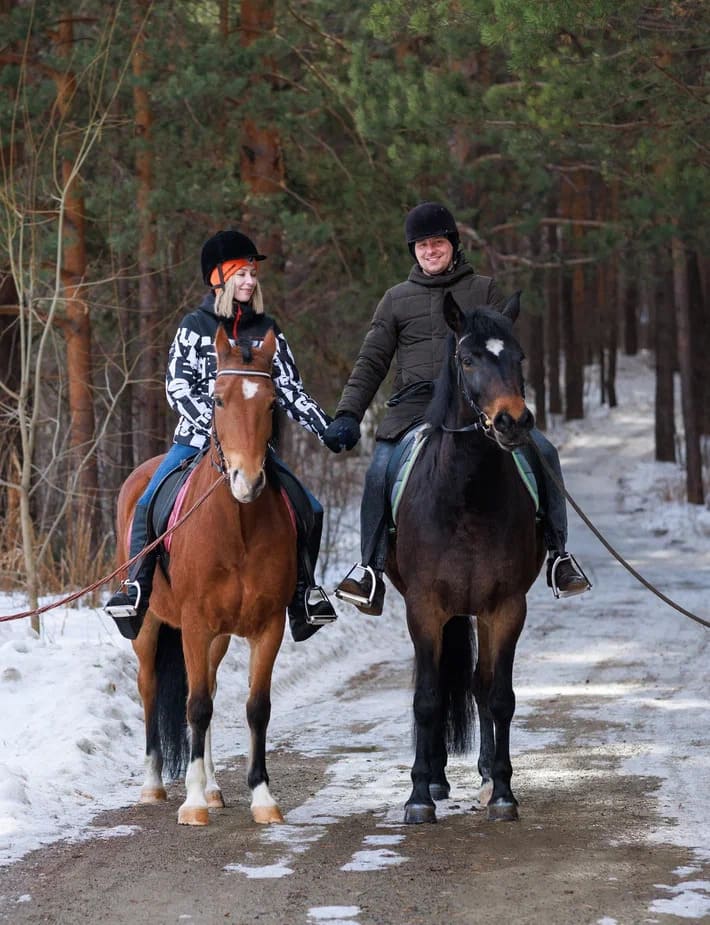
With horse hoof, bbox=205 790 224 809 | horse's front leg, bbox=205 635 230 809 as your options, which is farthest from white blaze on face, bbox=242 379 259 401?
horse hoof, bbox=205 790 224 809

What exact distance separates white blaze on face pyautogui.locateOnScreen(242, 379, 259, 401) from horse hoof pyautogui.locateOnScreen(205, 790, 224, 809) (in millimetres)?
2129

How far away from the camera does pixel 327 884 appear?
207 inches

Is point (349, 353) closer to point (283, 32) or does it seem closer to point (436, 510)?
point (283, 32)

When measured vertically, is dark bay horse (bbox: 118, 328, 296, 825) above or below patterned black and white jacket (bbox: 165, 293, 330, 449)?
below

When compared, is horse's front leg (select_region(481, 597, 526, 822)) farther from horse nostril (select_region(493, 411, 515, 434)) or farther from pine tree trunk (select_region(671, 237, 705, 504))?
pine tree trunk (select_region(671, 237, 705, 504))

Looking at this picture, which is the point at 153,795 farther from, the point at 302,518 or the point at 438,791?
the point at 302,518

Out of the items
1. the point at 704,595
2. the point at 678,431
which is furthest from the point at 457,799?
the point at 678,431

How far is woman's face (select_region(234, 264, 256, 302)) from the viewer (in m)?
7.13

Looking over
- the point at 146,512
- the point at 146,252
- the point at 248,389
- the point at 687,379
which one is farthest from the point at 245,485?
the point at 687,379

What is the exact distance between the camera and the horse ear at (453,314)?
6418 mm

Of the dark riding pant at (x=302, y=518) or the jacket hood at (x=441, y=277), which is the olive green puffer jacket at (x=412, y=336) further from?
the dark riding pant at (x=302, y=518)

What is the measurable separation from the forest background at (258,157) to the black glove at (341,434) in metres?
4.24

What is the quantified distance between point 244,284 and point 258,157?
12.1 meters

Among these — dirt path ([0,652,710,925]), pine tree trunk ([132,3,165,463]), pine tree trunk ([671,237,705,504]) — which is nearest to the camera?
dirt path ([0,652,710,925])
